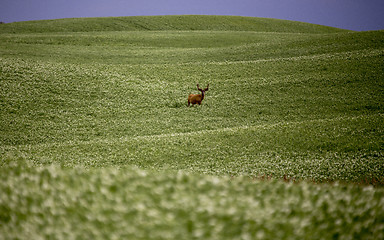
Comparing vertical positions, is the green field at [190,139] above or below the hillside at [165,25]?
below

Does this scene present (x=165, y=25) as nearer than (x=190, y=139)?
No

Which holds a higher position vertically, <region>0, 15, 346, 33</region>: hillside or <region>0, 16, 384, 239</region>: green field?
<region>0, 15, 346, 33</region>: hillside

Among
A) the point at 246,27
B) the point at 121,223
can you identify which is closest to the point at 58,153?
the point at 121,223

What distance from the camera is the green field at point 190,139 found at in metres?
5.26

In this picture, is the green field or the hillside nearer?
the green field

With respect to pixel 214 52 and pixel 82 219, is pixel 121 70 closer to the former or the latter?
pixel 214 52

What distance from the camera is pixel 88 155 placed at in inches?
814

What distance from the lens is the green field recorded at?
5.26m

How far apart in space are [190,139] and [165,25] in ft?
259

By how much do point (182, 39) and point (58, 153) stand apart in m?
57.8

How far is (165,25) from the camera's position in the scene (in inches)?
3735

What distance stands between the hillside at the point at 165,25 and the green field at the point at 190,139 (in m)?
20.9

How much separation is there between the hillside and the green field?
20864 mm

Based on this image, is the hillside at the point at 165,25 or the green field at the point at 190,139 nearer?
the green field at the point at 190,139
